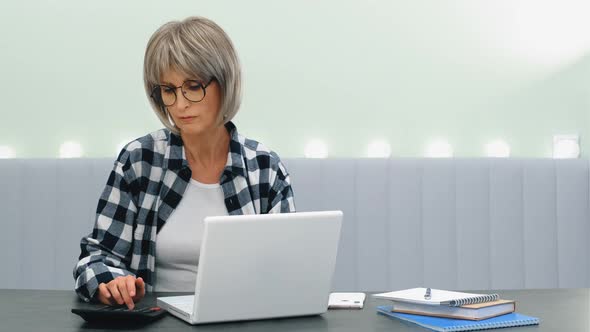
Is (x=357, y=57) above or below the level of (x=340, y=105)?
above

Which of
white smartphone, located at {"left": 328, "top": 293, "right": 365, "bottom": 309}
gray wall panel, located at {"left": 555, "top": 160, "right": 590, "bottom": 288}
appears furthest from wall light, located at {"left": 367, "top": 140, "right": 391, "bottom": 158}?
white smartphone, located at {"left": 328, "top": 293, "right": 365, "bottom": 309}

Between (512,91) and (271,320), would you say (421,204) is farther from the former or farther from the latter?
(271,320)

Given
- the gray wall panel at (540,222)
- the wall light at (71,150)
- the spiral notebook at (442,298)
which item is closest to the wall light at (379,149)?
the gray wall panel at (540,222)

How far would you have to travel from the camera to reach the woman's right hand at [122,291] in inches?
51.8

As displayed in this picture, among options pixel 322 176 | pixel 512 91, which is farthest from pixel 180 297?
pixel 512 91

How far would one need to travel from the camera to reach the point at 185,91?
161 centimetres

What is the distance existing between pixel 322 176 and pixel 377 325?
1.36 meters

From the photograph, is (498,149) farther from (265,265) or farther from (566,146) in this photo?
(265,265)

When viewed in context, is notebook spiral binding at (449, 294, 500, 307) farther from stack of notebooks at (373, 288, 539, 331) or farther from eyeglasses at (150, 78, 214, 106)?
eyeglasses at (150, 78, 214, 106)

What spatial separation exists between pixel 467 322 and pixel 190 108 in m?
0.75

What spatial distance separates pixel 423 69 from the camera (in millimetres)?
2732

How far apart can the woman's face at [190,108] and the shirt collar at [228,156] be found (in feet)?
0.29

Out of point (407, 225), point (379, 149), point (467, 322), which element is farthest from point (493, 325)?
point (379, 149)

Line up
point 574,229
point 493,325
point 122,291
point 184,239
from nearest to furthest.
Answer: point 493,325
point 122,291
point 184,239
point 574,229
